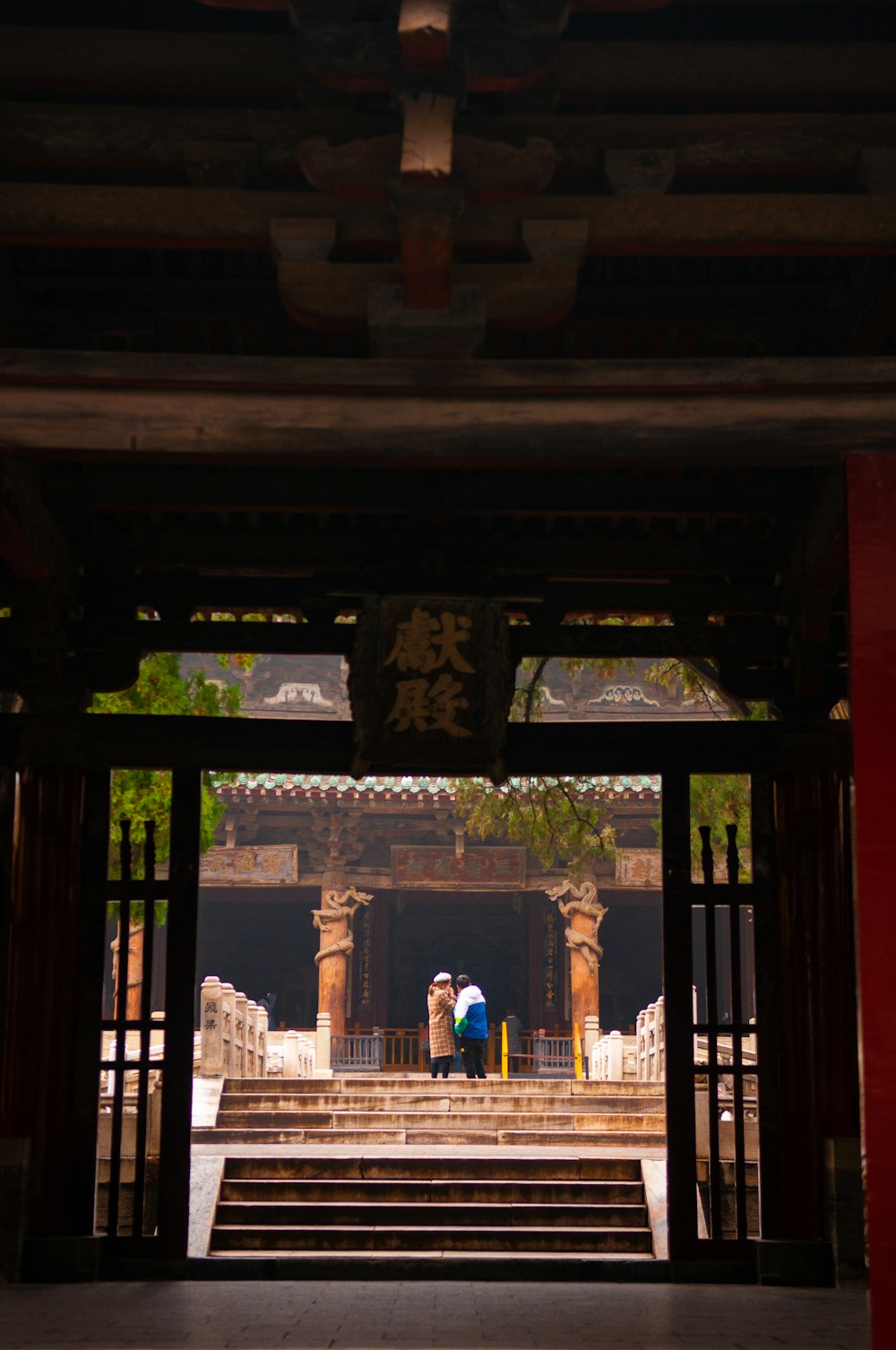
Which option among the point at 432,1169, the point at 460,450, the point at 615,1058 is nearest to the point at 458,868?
the point at 615,1058

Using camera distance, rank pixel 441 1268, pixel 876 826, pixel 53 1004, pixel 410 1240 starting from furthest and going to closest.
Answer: pixel 410 1240 < pixel 441 1268 < pixel 53 1004 < pixel 876 826

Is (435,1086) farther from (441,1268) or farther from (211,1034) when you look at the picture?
(441,1268)

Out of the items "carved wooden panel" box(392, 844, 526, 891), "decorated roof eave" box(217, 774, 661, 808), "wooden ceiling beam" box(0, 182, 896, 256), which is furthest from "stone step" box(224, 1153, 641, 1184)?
"carved wooden panel" box(392, 844, 526, 891)

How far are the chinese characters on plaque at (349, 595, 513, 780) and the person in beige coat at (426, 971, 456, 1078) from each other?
9.81 meters

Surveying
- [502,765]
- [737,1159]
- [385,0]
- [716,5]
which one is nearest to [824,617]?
[502,765]

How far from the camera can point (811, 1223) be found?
7688 mm

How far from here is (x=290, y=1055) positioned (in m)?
16.9

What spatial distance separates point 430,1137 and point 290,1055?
3.40m

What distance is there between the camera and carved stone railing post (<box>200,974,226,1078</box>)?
1504cm

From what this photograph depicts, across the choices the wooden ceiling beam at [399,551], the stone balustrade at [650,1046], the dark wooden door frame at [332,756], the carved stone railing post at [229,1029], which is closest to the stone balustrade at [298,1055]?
the carved stone railing post at [229,1029]

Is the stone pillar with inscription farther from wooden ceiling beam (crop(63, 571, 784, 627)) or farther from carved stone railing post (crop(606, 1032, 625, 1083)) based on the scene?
wooden ceiling beam (crop(63, 571, 784, 627))

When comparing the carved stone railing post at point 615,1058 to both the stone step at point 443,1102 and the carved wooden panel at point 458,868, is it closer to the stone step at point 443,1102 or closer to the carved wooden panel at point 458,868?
the stone step at point 443,1102

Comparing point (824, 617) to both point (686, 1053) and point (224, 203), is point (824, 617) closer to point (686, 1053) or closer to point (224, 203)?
point (686, 1053)

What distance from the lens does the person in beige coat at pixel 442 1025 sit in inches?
669
